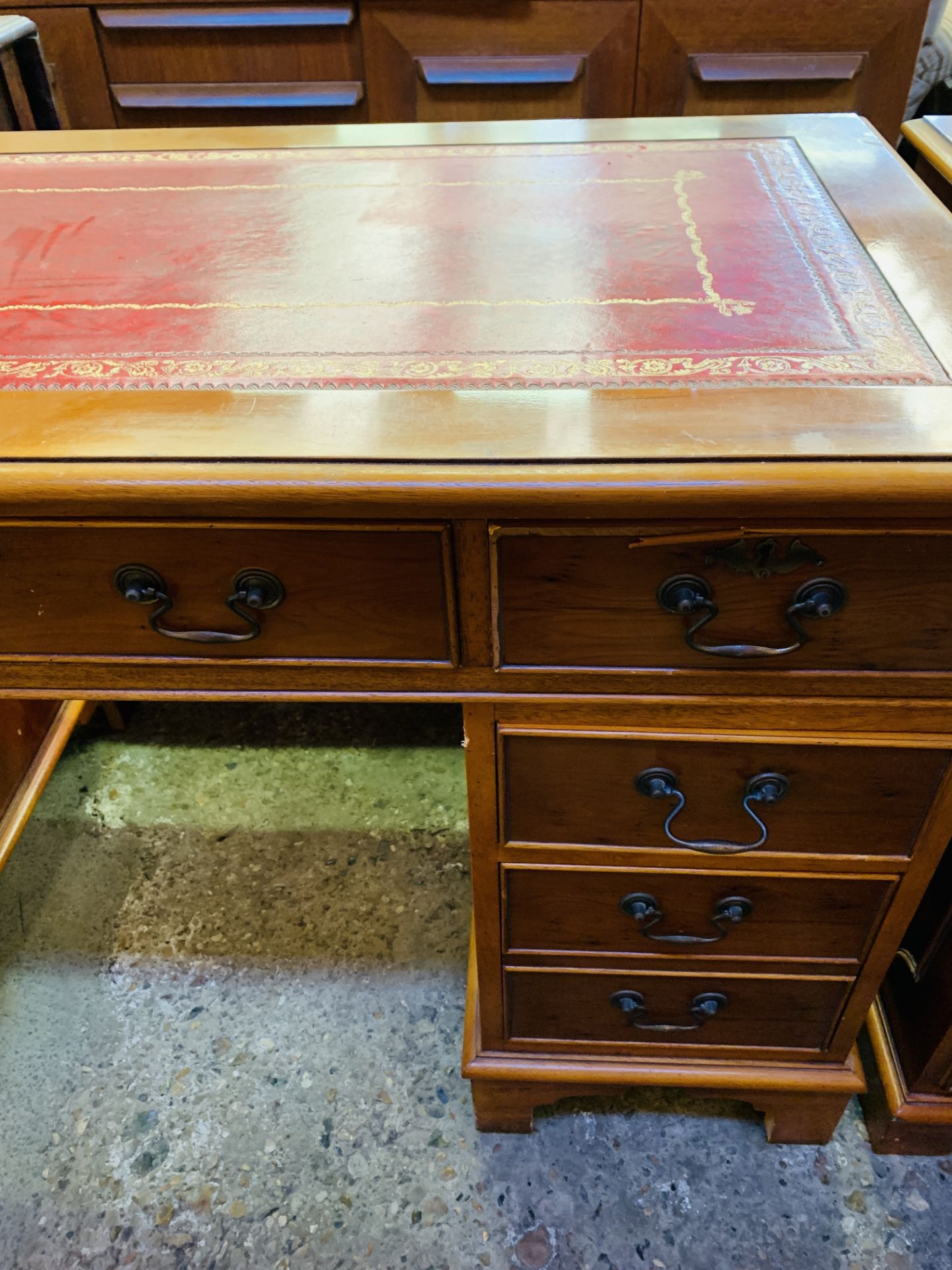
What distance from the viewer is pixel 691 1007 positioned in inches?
38.4

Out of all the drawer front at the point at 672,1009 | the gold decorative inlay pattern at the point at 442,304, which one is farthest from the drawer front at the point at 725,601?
the drawer front at the point at 672,1009

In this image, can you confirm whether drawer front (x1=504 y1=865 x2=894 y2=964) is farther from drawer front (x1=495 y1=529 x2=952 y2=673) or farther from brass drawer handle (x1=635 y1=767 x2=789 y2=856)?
drawer front (x1=495 y1=529 x2=952 y2=673)

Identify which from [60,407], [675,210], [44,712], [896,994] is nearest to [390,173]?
[675,210]

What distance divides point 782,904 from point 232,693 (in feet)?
1.79

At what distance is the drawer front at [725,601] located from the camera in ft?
1.99

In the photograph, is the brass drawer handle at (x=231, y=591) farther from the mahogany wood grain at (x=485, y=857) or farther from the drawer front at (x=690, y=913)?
the drawer front at (x=690, y=913)

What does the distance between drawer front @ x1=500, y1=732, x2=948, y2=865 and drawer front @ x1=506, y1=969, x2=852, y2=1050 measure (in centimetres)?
20

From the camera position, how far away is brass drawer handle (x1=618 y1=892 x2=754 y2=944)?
2.83 ft

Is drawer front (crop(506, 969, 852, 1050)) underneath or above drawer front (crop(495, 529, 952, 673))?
underneath

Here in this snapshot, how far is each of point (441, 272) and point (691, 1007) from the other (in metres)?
0.79

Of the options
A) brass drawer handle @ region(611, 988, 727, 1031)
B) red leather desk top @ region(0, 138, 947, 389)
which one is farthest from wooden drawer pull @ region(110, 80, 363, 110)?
brass drawer handle @ region(611, 988, 727, 1031)

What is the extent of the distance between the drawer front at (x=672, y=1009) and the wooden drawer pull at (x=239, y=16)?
1624mm

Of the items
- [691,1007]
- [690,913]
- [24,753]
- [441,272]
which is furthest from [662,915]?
[24,753]

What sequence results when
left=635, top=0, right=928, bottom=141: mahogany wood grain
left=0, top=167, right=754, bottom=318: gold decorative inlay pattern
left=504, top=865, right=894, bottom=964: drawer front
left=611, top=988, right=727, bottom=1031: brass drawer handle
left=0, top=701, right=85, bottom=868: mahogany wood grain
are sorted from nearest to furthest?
left=0, top=167, right=754, bottom=318: gold decorative inlay pattern, left=504, top=865, right=894, bottom=964: drawer front, left=611, top=988, right=727, bottom=1031: brass drawer handle, left=0, top=701, right=85, bottom=868: mahogany wood grain, left=635, top=0, right=928, bottom=141: mahogany wood grain
